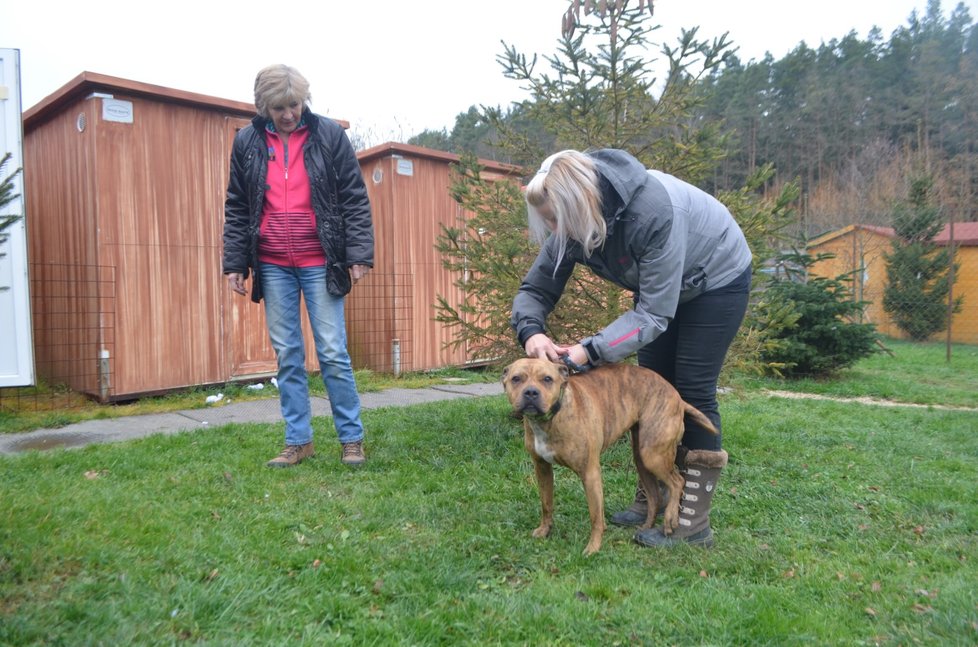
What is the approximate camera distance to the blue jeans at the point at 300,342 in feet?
13.4

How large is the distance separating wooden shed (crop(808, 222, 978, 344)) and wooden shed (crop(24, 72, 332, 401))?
1597cm

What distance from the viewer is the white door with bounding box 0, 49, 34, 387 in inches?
215

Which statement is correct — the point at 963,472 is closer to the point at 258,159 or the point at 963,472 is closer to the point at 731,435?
the point at 731,435

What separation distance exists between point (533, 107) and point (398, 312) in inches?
163

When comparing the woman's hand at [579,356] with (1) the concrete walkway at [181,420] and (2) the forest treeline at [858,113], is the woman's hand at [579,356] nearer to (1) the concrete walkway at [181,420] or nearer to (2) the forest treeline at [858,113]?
(1) the concrete walkway at [181,420]

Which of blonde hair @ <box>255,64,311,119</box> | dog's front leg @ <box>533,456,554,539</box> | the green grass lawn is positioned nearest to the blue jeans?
the green grass lawn

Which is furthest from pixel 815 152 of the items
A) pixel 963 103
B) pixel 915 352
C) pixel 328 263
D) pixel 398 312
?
pixel 328 263

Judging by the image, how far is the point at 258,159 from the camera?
4027 mm

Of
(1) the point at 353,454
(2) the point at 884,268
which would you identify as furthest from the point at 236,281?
(2) the point at 884,268

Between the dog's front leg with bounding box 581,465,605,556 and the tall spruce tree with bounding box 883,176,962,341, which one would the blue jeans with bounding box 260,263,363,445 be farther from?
the tall spruce tree with bounding box 883,176,962,341

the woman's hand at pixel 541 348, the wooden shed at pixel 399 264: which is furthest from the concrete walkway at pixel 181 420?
the woman's hand at pixel 541 348

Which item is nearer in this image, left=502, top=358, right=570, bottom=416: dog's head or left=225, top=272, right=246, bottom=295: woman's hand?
left=502, top=358, right=570, bottom=416: dog's head

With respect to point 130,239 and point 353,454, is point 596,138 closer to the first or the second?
point 353,454

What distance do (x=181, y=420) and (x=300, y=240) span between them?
8.03 feet
